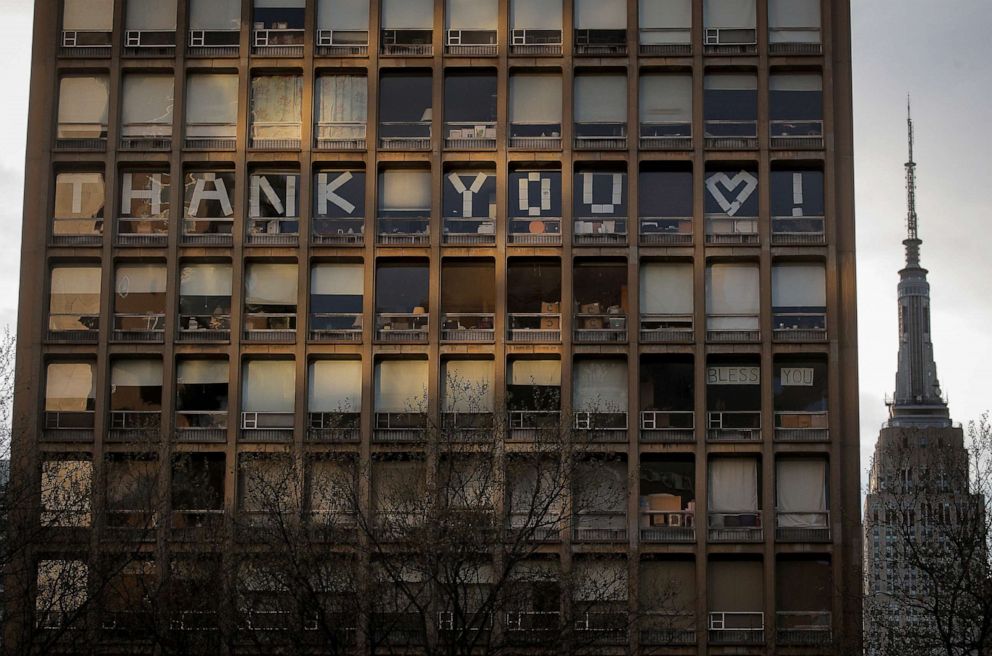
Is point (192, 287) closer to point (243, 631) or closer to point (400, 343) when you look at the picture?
point (400, 343)

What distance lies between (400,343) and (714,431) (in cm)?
1226

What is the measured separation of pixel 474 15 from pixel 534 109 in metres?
4.53

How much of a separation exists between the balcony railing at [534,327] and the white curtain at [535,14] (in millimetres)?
11472

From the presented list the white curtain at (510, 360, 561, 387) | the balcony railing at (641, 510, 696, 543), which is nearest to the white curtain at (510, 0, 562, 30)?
the white curtain at (510, 360, 561, 387)

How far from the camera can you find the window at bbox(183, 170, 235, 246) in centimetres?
6331

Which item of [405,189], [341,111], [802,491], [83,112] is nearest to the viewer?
[802,491]

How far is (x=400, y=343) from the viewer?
204 ft

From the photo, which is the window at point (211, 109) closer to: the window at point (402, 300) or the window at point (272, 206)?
the window at point (272, 206)

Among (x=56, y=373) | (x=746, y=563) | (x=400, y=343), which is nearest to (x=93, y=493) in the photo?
(x=56, y=373)

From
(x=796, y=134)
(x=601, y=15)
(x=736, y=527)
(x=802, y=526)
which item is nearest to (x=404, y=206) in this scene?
(x=601, y=15)

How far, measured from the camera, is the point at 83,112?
64.4 m

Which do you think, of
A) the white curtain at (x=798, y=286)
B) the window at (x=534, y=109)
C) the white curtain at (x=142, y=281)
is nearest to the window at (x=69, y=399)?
the white curtain at (x=142, y=281)

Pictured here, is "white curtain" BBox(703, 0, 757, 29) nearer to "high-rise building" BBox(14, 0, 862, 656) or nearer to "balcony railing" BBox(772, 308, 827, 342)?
"high-rise building" BBox(14, 0, 862, 656)

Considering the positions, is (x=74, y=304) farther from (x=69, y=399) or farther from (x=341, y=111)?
(x=341, y=111)
